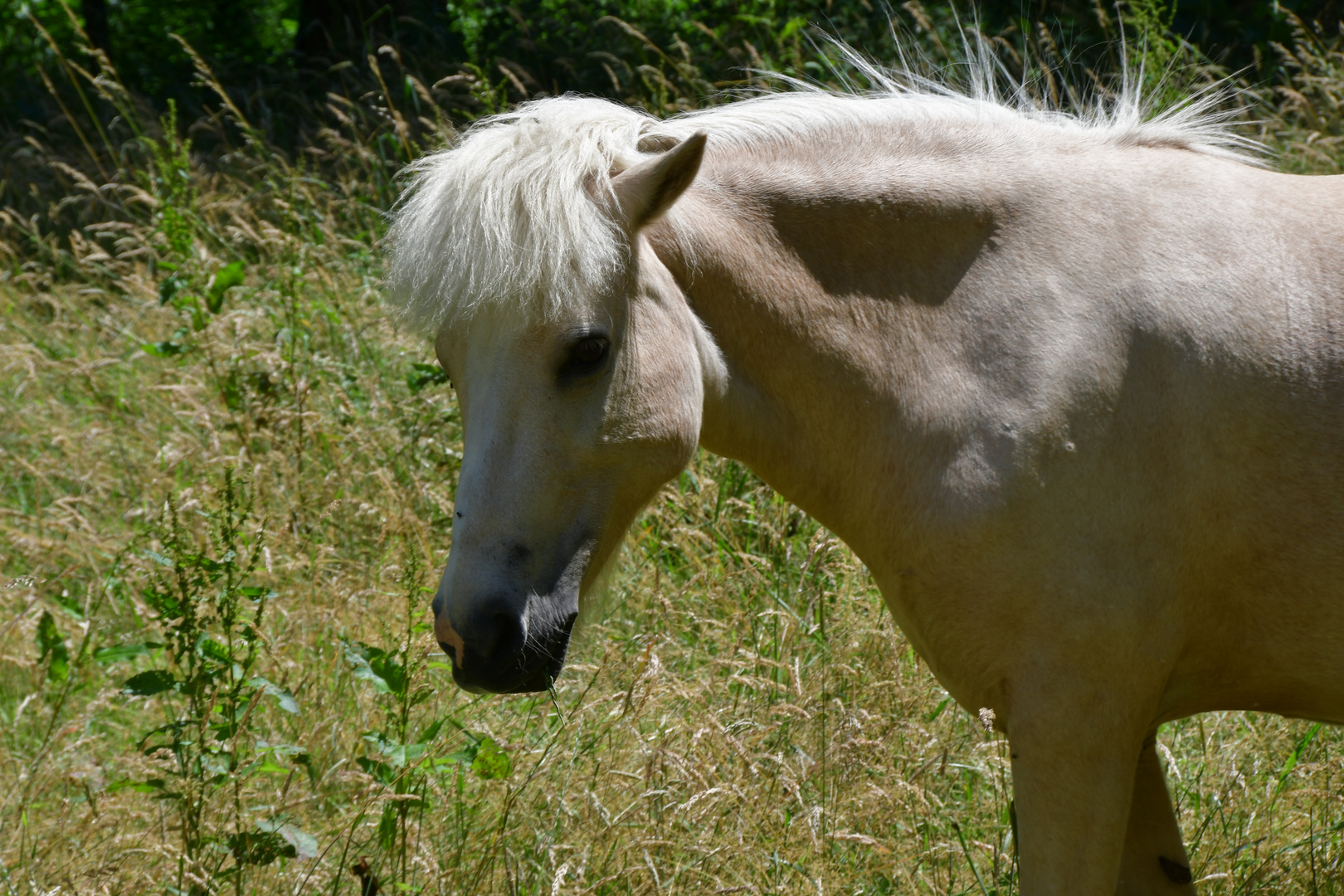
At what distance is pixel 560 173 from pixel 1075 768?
1.38 m

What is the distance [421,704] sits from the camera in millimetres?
3258

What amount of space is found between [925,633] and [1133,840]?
75 centimetres

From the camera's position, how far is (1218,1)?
7.00 meters

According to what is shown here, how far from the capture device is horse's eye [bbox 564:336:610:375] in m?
1.95

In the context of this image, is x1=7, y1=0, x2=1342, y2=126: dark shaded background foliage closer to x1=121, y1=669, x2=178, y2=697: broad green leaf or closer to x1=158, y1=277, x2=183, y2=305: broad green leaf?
x1=158, y1=277, x2=183, y2=305: broad green leaf

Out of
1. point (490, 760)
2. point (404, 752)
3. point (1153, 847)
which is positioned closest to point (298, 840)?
point (404, 752)

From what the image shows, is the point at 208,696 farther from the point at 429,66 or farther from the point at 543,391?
the point at 429,66

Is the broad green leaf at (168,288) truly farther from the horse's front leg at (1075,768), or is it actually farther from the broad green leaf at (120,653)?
the horse's front leg at (1075,768)

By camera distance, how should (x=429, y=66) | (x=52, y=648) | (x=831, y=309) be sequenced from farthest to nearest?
(x=429, y=66) < (x=52, y=648) < (x=831, y=309)

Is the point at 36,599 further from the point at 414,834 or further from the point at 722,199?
the point at 722,199

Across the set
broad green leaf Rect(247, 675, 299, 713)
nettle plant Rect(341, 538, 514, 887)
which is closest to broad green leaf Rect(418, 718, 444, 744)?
nettle plant Rect(341, 538, 514, 887)

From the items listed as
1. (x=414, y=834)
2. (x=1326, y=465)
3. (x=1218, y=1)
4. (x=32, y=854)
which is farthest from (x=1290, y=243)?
(x=1218, y=1)

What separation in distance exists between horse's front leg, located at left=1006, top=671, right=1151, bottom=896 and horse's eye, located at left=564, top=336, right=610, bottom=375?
37.2 inches

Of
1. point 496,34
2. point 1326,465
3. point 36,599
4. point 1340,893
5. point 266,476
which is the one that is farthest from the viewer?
point 496,34
